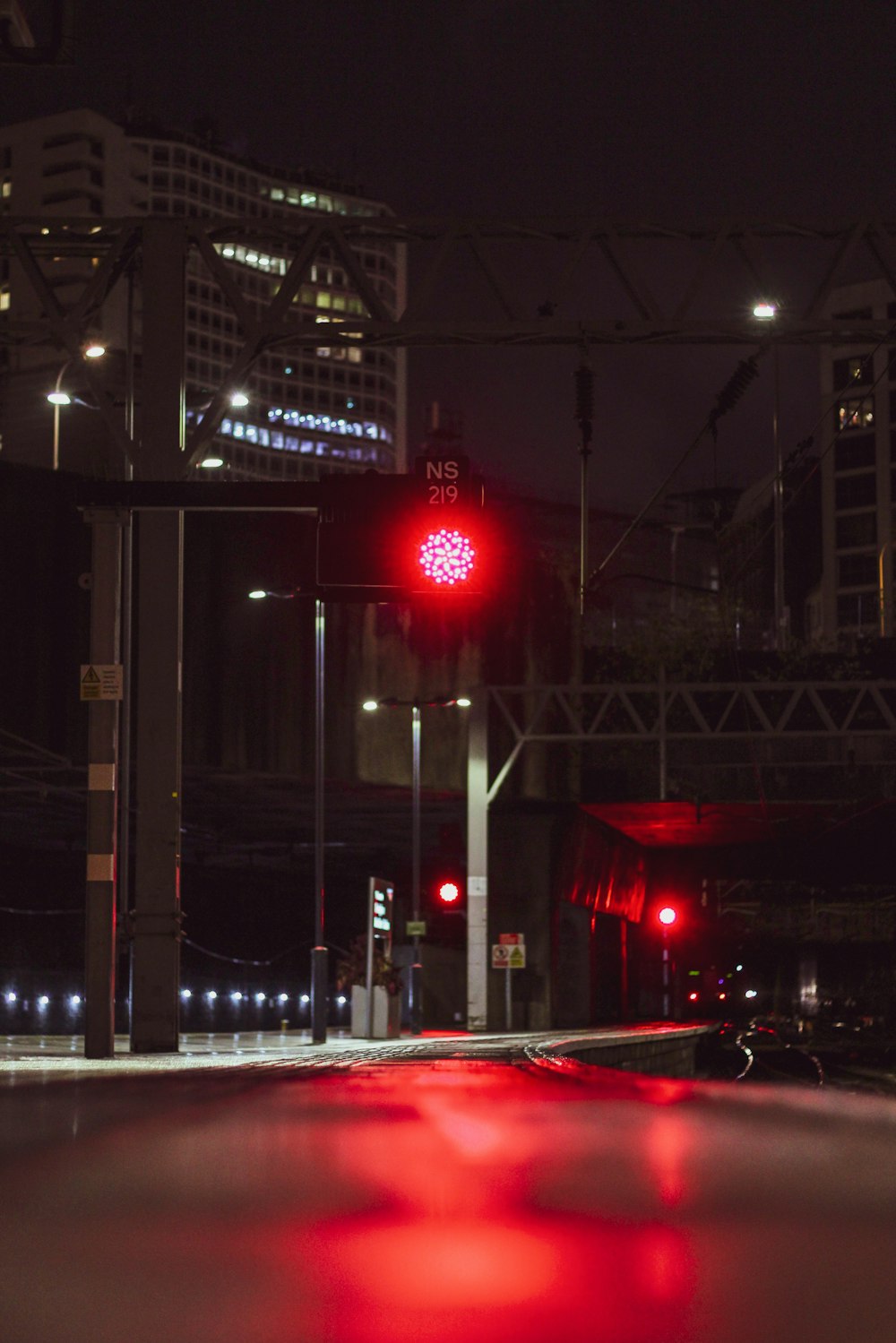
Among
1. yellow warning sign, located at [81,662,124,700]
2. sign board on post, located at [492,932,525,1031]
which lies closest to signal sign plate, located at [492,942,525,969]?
sign board on post, located at [492,932,525,1031]

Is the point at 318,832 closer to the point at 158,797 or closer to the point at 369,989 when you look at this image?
the point at 369,989

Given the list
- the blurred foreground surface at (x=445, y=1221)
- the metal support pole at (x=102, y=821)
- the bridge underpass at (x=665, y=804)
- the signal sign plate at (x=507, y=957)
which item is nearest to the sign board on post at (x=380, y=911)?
the bridge underpass at (x=665, y=804)

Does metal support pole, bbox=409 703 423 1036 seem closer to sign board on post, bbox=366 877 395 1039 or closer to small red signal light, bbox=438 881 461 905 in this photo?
small red signal light, bbox=438 881 461 905

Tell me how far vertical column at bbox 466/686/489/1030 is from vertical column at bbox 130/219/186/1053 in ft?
69.4

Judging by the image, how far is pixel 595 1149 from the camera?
9617 millimetres

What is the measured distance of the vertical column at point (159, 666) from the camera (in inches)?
874

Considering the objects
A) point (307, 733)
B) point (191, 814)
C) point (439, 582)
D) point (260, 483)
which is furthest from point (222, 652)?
point (439, 582)

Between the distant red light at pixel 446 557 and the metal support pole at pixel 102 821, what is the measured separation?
5.87 m

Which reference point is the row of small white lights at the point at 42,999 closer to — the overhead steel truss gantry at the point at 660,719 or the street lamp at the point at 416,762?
the street lamp at the point at 416,762

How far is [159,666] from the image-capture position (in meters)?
22.9

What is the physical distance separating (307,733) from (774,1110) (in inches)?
1079

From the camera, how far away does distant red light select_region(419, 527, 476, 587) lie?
17.0m

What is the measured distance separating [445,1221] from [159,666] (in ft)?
53.3

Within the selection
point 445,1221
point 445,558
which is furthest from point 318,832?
point 445,1221
